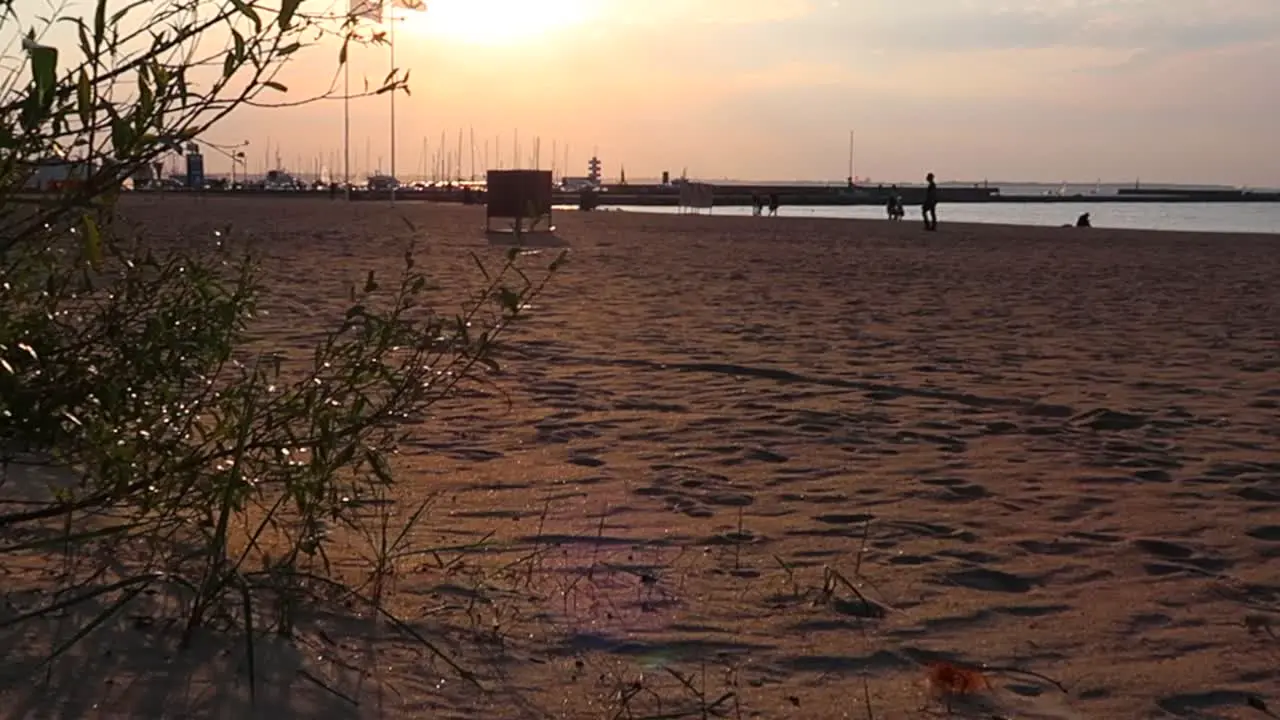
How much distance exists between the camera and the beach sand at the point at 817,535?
3.01 m

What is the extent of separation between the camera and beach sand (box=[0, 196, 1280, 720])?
3008mm

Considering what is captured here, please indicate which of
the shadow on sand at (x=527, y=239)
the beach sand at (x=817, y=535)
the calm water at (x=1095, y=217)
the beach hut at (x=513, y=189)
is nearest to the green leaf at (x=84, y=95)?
the beach sand at (x=817, y=535)

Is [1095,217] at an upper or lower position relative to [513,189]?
lower

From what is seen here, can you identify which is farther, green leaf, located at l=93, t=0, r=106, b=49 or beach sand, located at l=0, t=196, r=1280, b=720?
beach sand, located at l=0, t=196, r=1280, b=720

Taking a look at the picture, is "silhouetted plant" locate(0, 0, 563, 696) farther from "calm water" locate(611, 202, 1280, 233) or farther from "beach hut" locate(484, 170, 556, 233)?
"calm water" locate(611, 202, 1280, 233)

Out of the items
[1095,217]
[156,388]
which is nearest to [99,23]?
[156,388]

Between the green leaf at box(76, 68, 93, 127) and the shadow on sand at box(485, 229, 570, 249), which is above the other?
the green leaf at box(76, 68, 93, 127)

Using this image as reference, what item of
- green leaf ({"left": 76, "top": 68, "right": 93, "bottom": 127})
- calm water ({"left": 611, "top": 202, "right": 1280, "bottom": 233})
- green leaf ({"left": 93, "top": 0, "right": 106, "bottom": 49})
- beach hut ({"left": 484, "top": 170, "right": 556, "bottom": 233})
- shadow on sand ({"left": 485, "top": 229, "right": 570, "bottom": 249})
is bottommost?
calm water ({"left": 611, "top": 202, "right": 1280, "bottom": 233})

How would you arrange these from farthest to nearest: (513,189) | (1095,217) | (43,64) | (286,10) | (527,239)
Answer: (1095,217) < (513,189) < (527,239) < (286,10) < (43,64)

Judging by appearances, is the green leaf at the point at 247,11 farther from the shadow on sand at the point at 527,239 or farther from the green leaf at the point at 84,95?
the shadow on sand at the point at 527,239

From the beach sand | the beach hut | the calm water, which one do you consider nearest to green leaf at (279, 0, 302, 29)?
the beach sand

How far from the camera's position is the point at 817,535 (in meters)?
4.34

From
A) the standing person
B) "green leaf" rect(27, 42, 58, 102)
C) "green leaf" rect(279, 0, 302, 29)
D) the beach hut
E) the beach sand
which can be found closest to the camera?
"green leaf" rect(27, 42, 58, 102)

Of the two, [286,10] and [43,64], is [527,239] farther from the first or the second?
[43,64]
